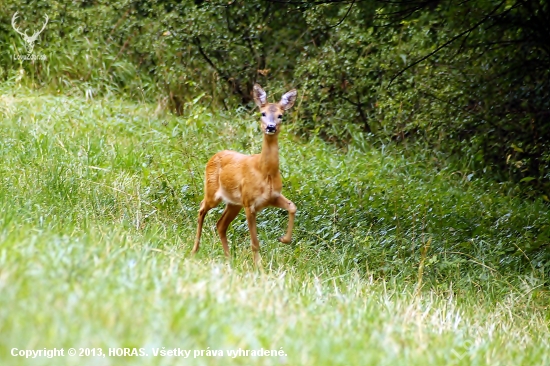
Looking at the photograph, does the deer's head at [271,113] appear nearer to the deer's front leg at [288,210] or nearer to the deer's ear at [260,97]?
the deer's ear at [260,97]

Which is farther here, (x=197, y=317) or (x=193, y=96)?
(x=193, y=96)

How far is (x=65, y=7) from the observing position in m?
14.8

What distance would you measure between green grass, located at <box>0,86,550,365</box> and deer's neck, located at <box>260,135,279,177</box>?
0.73 meters

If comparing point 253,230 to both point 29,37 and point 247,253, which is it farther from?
point 29,37

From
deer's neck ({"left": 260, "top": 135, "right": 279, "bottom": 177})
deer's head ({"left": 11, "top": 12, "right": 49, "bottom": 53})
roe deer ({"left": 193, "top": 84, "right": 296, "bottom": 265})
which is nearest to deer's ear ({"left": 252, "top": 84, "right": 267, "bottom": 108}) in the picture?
roe deer ({"left": 193, "top": 84, "right": 296, "bottom": 265})

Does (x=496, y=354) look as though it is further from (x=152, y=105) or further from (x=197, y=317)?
(x=152, y=105)

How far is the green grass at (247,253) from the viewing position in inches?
147

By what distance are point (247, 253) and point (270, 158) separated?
36.7 inches

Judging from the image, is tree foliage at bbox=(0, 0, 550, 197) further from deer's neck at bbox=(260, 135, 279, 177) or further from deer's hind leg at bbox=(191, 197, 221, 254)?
deer's hind leg at bbox=(191, 197, 221, 254)

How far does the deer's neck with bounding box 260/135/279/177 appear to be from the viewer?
7285mm

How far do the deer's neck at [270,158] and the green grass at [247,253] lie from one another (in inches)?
28.8

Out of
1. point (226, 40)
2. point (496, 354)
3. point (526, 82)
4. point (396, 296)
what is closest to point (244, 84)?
point (226, 40)

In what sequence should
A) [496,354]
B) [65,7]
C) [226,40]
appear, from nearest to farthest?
[496,354] < [226,40] < [65,7]

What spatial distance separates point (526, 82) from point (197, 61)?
5089 mm
